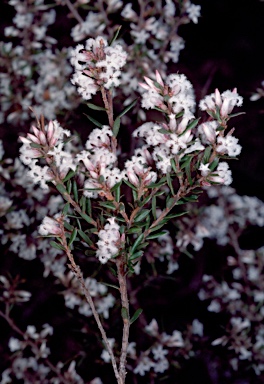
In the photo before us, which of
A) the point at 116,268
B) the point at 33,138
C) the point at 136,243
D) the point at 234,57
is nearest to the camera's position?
the point at 33,138

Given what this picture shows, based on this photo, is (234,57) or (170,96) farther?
(234,57)

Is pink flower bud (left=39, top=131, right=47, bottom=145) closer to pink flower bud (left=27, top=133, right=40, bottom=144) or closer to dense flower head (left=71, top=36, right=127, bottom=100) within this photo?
pink flower bud (left=27, top=133, right=40, bottom=144)

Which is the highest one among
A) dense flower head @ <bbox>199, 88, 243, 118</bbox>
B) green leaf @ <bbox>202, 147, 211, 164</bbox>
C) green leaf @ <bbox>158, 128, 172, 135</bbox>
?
dense flower head @ <bbox>199, 88, 243, 118</bbox>

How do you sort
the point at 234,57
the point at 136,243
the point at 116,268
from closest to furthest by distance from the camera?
the point at 136,243 < the point at 116,268 < the point at 234,57

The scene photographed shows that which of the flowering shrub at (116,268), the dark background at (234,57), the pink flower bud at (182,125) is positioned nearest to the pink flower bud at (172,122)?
the pink flower bud at (182,125)

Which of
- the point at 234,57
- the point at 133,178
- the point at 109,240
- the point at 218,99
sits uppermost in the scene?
the point at 234,57

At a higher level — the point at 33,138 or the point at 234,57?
the point at 234,57

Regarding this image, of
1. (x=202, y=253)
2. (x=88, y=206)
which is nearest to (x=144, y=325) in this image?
(x=202, y=253)

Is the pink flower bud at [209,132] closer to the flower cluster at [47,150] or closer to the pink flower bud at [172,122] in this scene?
the pink flower bud at [172,122]

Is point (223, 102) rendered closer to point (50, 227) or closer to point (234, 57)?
point (50, 227)

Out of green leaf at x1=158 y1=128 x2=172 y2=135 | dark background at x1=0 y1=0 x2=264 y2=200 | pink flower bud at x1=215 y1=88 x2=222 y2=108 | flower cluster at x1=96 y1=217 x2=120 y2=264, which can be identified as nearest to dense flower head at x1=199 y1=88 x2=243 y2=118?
pink flower bud at x1=215 y1=88 x2=222 y2=108

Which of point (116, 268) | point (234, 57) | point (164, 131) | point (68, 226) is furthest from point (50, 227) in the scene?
point (234, 57)

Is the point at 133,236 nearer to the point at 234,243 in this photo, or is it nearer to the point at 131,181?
the point at 234,243
